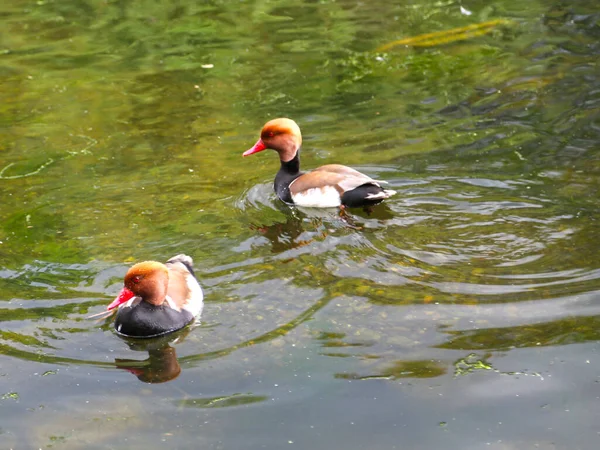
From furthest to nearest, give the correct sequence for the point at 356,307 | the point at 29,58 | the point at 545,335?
1. the point at 29,58
2. the point at 356,307
3. the point at 545,335

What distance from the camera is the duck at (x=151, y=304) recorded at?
6.77 metres

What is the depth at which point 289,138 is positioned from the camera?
31.2 ft

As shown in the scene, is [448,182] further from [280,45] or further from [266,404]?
[280,45]

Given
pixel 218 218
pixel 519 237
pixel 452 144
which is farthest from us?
pixel 452 144

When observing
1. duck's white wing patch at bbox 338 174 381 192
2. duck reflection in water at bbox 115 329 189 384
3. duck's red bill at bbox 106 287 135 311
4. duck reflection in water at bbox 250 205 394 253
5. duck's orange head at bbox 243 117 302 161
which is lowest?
duck reflection in water at bbox 115 329 189 384

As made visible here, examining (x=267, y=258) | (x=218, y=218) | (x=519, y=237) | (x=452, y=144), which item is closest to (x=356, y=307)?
(x=267, y=258)

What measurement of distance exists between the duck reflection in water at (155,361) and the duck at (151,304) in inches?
2.7

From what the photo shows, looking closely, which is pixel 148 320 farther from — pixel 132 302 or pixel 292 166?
pixel 292 166

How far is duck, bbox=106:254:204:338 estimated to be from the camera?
677cm

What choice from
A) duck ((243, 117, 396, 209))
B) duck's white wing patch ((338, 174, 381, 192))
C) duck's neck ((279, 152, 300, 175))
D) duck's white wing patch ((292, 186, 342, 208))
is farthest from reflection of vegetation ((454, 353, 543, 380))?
duck's neck ((279, 152, 300, 175))

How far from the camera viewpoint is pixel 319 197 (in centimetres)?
905

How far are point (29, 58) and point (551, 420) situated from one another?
11.5 meters

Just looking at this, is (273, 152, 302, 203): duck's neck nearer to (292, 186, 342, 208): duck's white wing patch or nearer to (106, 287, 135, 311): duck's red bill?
(292, 186, 342, 208): duck's white wing patch

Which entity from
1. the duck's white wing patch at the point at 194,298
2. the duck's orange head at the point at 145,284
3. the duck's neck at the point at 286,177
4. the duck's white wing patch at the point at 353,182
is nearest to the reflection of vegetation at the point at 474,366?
the duck's white wing patch at the point at 194,298
